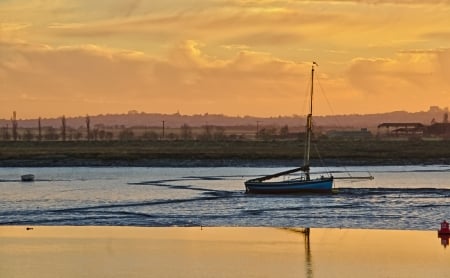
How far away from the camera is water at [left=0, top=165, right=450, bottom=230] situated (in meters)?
36.9

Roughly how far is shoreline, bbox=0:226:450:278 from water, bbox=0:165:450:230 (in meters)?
2.88

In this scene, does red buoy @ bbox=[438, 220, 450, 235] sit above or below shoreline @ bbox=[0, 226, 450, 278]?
above

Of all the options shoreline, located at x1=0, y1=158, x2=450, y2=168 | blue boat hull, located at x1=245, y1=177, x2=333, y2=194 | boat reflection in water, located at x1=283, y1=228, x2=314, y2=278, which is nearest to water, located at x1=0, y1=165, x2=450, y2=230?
blue boat hull, located at x1=245, y1=177, x2=333, y2=194

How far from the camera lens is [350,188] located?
5688 centimetres

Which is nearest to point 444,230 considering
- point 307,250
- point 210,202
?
point 307,250

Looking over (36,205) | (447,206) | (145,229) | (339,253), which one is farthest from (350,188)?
(339,253)

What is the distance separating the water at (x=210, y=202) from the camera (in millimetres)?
36938

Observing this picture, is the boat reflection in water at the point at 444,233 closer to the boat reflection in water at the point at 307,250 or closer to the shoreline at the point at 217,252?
the shoreline at the point at 217,252

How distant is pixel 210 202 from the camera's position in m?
46.0

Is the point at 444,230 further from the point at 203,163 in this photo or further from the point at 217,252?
the point at 203,163

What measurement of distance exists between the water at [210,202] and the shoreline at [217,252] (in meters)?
2.88

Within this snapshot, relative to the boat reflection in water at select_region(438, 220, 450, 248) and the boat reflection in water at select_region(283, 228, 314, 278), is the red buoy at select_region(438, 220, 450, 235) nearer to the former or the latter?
the boat reflection in water at select_region(438, 220, 450, 248)

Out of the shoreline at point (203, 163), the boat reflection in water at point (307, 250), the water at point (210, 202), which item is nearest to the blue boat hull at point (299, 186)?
the water at point (210, 202)

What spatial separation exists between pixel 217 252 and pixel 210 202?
734 inches
